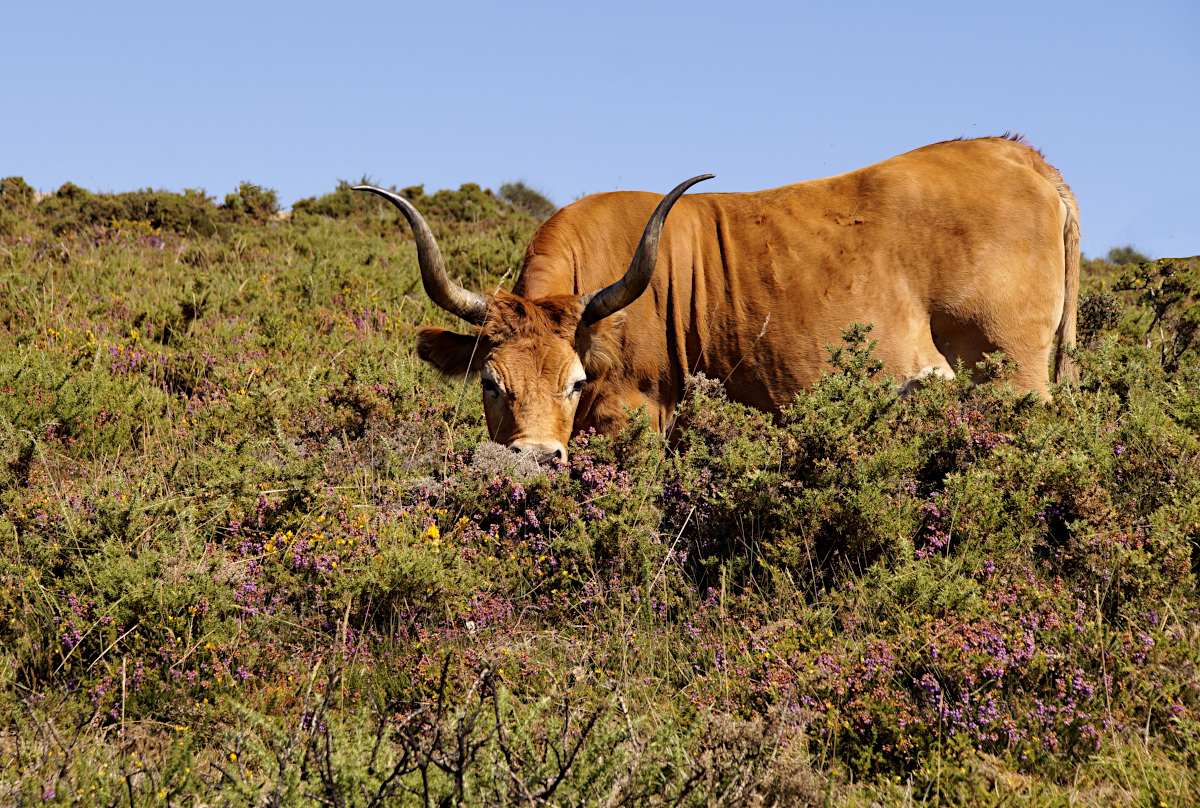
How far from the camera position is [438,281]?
491 centimetres

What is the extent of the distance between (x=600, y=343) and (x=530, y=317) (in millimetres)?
547

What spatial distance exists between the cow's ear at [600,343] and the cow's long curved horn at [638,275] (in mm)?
63

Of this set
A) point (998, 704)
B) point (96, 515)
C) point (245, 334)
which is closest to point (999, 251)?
point (998, 704)

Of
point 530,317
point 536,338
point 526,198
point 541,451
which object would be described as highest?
point 526,198

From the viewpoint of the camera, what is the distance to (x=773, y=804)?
2.39 metres

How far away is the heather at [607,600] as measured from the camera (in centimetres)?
248

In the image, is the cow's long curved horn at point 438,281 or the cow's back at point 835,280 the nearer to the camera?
the cow's long curved horn at point 438,281

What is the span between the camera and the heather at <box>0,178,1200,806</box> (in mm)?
2477

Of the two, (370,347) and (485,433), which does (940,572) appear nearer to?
(485,433)

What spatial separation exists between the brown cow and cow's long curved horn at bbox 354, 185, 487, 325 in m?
0.30

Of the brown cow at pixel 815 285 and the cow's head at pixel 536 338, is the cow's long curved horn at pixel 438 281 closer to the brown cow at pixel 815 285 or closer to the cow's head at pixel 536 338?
the cow's head at pixel 536 338

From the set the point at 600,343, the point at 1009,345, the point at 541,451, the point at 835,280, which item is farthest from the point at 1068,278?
the point at 541,451

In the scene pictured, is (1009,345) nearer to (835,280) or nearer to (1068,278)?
(1068,278)

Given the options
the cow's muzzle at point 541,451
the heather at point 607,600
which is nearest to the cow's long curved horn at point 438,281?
the heather at point 607,600
